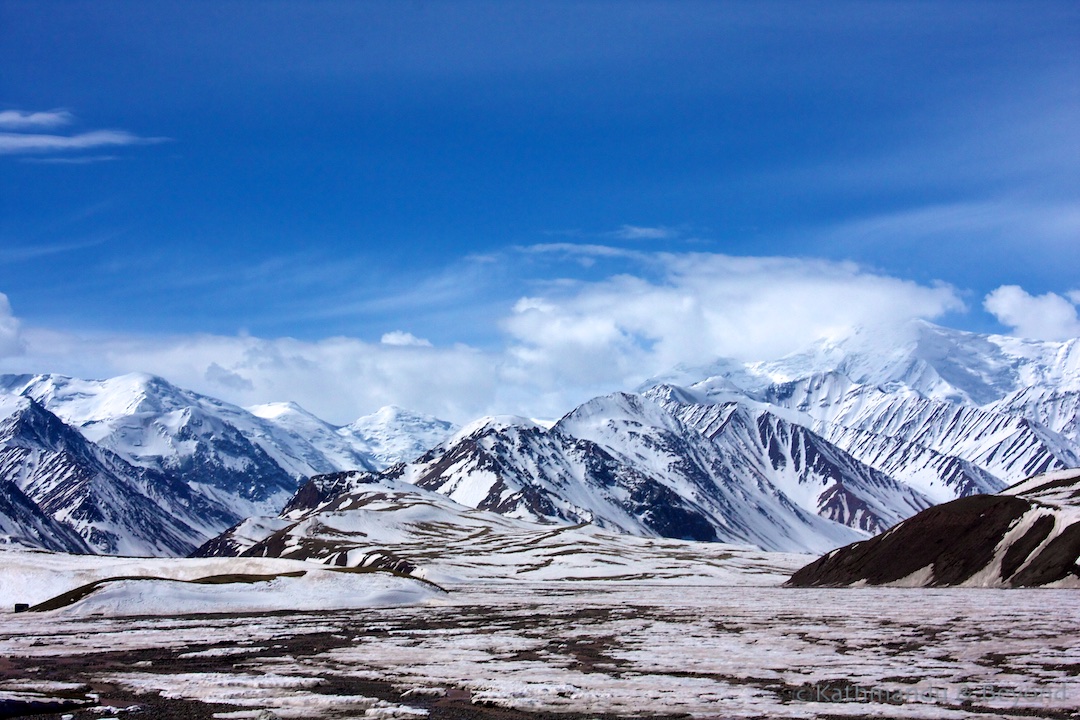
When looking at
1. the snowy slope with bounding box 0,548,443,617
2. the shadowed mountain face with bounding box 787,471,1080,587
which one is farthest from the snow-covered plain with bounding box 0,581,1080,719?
the shadowed mountain face with bounding box 787,471,1080,587

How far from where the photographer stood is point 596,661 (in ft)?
142

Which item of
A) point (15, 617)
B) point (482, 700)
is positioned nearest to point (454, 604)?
point (15, 617)

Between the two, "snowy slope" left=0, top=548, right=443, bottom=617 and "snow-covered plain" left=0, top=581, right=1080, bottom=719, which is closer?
Result: "snow-covered plain" left=0, top=581, right=1080, bottom=719

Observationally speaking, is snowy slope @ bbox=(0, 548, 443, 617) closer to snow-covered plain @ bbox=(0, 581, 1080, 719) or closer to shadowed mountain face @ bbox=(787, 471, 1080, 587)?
snow-covered plain @ bbox=(0, 581, 1080, 719)

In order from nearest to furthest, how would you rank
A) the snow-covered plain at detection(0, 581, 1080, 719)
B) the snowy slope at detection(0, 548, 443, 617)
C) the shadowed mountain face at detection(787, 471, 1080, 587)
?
the snow-covered plain at detection(0, 581, 1080, 719)
the snowy slope at detection(0, 548, 443, 617)
the shadowed mountain face at detection(787, 471, 1080, 587)

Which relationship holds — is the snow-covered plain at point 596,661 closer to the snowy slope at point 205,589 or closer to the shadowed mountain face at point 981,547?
the snowy slope at point 205,589

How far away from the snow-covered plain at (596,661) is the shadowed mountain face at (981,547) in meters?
29.2

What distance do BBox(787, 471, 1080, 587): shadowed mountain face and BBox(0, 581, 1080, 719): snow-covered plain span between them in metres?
29.2

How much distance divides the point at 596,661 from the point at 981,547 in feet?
283

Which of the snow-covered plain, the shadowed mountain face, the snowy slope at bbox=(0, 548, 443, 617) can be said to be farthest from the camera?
the shadowed mountain face

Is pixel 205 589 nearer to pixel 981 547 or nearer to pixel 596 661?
pixel 596 661

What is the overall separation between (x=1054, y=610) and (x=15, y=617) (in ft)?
242

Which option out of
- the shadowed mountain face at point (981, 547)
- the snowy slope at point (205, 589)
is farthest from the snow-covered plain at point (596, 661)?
the shadowed mountain face at point (981, 547)

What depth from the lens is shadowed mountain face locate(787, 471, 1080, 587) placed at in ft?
327
